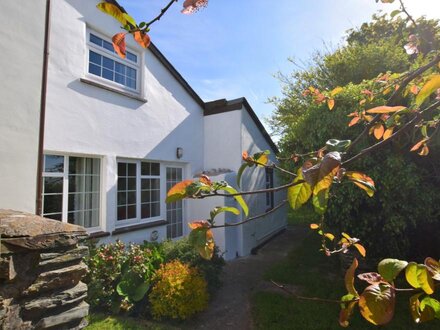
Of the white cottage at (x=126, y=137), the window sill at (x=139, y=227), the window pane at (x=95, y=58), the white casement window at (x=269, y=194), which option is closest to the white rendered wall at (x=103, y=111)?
the white cottage at (x=126, y=137)

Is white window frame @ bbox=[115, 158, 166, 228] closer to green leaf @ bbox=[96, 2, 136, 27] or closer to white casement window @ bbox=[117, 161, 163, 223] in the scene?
white casement window @ bbox=[117, 161, 163, 223]

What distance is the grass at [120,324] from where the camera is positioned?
439 centimetres

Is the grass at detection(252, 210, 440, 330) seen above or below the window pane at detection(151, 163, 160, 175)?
below

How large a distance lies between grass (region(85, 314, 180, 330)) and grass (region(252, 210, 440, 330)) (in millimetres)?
1627

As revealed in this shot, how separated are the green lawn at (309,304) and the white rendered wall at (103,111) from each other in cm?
355

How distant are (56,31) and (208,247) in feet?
21.2

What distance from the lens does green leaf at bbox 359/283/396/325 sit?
0.83m

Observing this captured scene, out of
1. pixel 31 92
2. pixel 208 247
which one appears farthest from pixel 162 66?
pixel 208 247

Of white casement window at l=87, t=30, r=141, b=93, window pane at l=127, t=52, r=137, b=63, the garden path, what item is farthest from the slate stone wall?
window pane at l=127, t=52, r=137, b=63

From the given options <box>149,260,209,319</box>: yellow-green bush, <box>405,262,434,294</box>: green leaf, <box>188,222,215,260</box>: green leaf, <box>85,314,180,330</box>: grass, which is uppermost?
<box>188,222,215,260</box>: green leaf

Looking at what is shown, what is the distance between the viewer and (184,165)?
30.9ft

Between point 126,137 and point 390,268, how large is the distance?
7.06 metres

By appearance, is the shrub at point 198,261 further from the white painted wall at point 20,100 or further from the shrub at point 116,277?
the white painted wall at point 20,100

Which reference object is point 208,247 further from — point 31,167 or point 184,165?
point 184,165
